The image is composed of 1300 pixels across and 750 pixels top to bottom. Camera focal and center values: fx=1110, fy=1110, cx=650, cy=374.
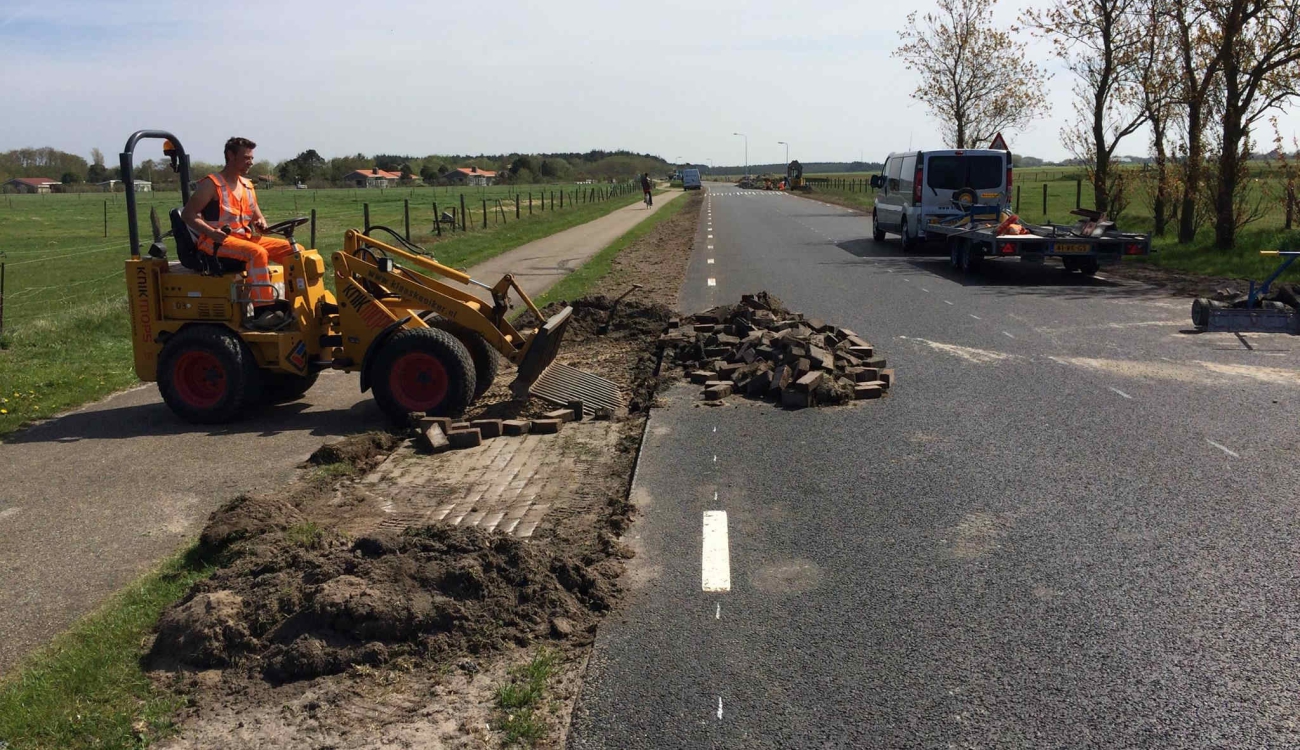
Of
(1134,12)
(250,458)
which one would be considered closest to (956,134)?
(1134,12)

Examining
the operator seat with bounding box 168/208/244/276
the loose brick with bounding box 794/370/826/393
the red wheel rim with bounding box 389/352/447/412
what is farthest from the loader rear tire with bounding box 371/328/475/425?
the loose brick with bounding box 794/370/826/393

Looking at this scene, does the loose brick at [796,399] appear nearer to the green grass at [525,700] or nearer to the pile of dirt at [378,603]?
the pile of dirt at [378,603]

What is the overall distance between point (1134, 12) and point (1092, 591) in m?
25.0

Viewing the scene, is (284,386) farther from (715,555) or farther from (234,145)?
(715,555)

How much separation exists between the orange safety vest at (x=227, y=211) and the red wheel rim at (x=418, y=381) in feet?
5.44

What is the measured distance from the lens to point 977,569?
209 inches

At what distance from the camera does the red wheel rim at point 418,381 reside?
8.48 m

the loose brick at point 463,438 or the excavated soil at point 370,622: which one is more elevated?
the loose brick at point 463,438

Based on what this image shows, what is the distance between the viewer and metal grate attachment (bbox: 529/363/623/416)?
898 centimetres

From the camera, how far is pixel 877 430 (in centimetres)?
812

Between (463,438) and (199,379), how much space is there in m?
2.42

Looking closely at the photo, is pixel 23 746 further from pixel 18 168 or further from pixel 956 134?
pixel 18 168

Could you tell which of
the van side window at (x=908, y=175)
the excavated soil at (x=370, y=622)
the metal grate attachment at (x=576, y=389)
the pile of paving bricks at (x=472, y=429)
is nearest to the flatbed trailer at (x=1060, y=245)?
the van side window at (x=908, y=175)

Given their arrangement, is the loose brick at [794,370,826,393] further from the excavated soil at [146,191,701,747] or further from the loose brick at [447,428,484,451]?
the excavated soil at [146,191,701,747]
